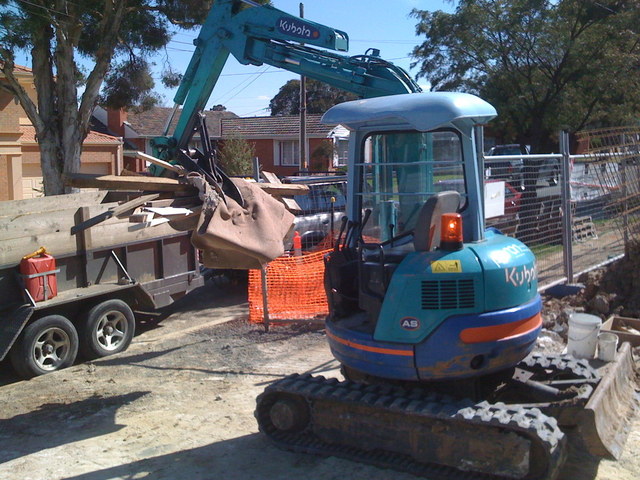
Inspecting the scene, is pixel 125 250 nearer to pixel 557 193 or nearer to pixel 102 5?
pixel 557 193

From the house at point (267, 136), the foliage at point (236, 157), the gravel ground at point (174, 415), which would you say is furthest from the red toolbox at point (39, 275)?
the house at point (267, 136)

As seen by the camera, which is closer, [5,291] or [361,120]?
[361,120]

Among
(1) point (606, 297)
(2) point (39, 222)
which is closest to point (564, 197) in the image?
(1) point (606, 297)

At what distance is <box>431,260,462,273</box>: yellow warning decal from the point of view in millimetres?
4945

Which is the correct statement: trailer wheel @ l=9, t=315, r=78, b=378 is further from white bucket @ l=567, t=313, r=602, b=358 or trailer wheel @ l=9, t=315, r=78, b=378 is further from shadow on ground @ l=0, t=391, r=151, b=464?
white bucket @ l=567, t=313, r=602, b=358

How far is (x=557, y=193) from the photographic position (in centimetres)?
1095

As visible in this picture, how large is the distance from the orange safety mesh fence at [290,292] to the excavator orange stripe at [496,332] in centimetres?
488

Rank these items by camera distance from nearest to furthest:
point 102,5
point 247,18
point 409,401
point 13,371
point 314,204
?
1. point 409,401
2. point 247,18
3. point 13,371
4. point 314,204
5. point 102,5

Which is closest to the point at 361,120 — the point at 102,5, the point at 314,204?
the point at 314,204

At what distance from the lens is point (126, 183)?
577 centimetres

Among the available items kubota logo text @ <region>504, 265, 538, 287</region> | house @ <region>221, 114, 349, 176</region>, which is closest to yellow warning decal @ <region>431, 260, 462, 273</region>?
kubota logo text @ <region>504, 265, 538, 287</region>

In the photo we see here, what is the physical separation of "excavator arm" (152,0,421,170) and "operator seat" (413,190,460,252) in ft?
9.10

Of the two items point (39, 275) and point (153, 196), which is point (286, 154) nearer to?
point (39, 275)

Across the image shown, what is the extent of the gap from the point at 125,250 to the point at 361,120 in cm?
514
